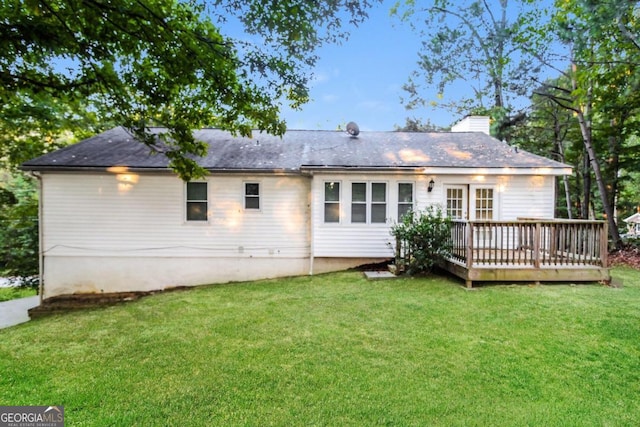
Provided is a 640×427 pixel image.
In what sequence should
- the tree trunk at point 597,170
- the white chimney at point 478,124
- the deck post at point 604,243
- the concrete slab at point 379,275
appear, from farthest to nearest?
the white chimney at point 478,124
the tree trunk at point 597,170
the concrete slab at point 379,275
the deck post at point 604,243

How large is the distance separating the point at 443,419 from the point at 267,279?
708 cm

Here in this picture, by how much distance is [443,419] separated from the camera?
2.79 metres

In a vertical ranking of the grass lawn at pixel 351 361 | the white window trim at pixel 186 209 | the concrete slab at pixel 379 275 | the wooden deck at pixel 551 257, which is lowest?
the grass lawn at pixel 351 361

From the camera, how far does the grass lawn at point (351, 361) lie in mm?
2941

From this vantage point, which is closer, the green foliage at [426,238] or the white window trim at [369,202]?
the green foliage at [426,238]

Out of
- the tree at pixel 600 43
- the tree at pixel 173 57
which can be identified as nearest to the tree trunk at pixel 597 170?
the tree at pixel 600 43

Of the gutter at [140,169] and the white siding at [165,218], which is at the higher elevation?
the gutter at [140,169]

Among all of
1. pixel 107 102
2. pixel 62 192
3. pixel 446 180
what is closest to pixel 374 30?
pixel 446 180

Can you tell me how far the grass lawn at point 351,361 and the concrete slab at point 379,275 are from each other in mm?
1425

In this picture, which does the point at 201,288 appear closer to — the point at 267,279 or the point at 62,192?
the point at 267,279

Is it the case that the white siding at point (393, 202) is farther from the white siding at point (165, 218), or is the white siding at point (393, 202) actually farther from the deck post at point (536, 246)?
the deck post at point (536, 246)

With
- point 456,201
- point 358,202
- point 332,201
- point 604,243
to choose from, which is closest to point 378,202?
point 358,202

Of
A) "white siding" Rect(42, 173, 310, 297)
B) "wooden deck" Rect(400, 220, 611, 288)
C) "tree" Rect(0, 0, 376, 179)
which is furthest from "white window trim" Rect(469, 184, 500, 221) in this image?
"tree" Rect(0, 0, 376, 179)

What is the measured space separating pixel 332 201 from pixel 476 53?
39.9ft
